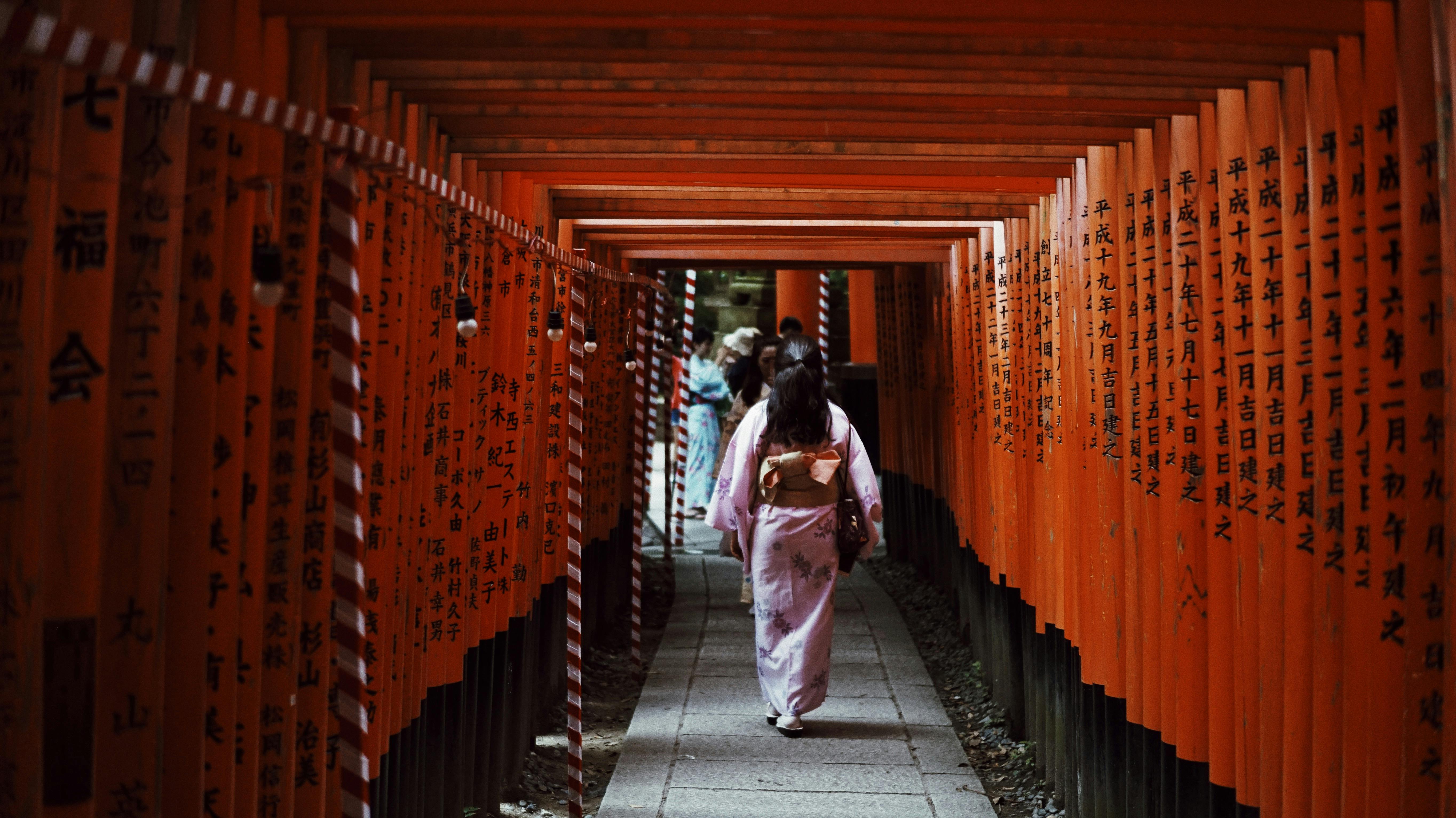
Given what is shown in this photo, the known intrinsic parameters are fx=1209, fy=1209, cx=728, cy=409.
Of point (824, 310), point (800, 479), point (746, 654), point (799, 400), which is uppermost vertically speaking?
point (824, 310)

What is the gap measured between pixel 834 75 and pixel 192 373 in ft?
7.79

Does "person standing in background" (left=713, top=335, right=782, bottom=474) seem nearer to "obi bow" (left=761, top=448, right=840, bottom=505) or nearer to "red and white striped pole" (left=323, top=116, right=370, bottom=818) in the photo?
"obi bow" (left=761, top=448, right=840, bottom=505)

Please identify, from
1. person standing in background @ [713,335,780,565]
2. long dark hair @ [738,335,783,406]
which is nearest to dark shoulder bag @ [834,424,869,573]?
person standing in background @ [713,335,780,565]

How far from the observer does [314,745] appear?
3.46m

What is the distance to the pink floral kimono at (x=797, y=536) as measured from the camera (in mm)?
6918

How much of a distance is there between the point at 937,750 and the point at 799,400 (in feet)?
6.86

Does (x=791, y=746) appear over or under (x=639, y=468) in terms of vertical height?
under

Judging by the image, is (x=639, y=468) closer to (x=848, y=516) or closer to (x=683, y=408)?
(x=683, y=408)

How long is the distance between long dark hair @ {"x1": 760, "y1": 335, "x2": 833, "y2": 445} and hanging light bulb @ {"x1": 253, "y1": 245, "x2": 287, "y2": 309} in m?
4.58

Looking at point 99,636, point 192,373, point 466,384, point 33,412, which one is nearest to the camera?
point 33,412

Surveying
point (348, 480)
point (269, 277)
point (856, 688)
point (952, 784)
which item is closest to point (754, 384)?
point (856, 688)

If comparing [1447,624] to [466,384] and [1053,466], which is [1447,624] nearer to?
[1053,466]

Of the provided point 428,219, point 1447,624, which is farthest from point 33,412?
point 1447,624

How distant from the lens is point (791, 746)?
22.3 ft
